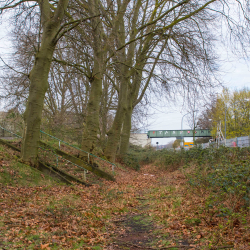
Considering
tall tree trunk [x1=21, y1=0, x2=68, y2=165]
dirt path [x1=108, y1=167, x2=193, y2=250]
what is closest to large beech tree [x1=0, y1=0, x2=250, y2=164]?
tall tree trunk [x1=21, y1=0, x2=68, y2=165]

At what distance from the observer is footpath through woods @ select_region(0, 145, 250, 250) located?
14.4 feet

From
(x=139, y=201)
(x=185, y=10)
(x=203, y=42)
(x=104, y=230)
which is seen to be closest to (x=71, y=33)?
(x=185, y=10)

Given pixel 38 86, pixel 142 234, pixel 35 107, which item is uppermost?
pixel 38 86

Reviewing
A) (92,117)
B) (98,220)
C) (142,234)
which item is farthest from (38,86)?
(142,234)

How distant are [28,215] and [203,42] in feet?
31.2

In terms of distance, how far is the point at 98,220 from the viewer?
19.8 ft

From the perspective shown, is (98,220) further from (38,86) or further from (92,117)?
(92,117)

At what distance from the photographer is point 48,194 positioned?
771 centimetres

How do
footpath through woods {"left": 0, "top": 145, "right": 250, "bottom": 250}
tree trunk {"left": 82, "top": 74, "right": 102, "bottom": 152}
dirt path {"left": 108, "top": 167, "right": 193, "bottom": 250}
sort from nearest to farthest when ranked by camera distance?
footpath through woods {"left": 0, "top": 145, "right": 250, "bottom": 250} < dirt path {"left": 108, "top": 167, "right": 193, "bottom": 250} < tree trunk {"left": 82, "top": 74, "right": 102, "bottom": 152}

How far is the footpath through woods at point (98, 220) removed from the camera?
4.38 metres

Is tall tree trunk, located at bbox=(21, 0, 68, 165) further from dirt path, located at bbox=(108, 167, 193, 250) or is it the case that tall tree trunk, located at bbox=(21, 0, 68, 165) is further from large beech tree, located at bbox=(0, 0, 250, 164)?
dirt path, located at bbox=(108, 167, 193, 250)

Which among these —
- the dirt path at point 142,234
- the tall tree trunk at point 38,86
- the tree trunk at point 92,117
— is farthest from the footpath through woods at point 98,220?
the tree trunk at point 92,117

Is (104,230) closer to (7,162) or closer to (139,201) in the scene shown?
(139,201)

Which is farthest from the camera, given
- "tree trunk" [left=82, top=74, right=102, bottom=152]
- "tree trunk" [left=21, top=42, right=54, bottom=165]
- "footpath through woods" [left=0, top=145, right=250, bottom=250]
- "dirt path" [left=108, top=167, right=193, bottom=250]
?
"tree trunk" [left=82, top=74, right=102, bottom=152]
